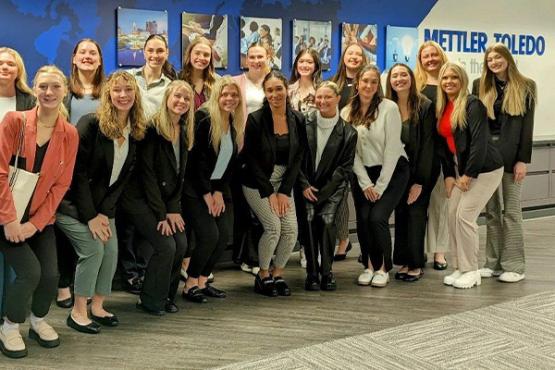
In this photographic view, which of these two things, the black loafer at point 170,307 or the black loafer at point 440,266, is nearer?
the black loafer at point 170,307

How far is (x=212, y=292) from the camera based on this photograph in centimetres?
502

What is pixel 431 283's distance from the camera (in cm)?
545

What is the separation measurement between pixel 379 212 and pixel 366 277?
18.7 inches

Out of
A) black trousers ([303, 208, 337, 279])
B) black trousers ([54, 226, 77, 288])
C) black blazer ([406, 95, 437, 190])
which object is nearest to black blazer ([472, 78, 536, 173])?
black blazer ([406, 95, 437, 190])

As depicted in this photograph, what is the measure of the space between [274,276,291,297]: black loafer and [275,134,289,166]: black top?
0.76 metres

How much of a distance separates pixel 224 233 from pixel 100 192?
94 centimetres

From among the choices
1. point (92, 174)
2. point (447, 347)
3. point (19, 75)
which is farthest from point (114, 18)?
point (447, 347)

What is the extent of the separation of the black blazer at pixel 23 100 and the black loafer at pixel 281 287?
1.84 m

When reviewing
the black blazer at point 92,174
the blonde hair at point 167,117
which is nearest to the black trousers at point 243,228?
the blonde hair at point 167,117

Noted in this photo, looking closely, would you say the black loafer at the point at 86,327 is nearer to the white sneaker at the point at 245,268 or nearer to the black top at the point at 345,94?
the white sneaker at the point at 245,268

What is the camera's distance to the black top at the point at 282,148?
195 inches

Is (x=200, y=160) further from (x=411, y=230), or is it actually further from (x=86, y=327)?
(x=411, y=230)

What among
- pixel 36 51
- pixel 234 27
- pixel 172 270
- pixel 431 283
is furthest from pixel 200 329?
pixel 234 27

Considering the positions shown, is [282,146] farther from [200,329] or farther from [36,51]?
[36,51]
